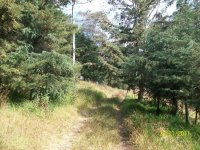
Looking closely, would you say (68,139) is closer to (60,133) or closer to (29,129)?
(60,133)

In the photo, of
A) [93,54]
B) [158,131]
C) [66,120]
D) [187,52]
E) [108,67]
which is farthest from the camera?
[93,54]

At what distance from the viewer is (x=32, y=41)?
16.2m

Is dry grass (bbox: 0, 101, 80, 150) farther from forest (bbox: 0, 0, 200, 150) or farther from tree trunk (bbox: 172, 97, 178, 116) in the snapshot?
tree trunk (bbox: 172, 97, 178, 116)

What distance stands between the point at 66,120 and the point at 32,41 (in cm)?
427

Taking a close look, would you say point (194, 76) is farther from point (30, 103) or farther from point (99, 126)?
point (30, 103)

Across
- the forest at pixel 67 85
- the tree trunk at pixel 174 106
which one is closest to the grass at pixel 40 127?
the forest at pixel 67 85

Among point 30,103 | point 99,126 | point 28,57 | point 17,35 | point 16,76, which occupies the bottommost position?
point 99,126

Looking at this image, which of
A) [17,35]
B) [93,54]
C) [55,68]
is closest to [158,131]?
[55,68]

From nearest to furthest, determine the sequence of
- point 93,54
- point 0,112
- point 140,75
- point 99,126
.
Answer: point 0,112 < point 99,126 < point 140,75 < point 93,54

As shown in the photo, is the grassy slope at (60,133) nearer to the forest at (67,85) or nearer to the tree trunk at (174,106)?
the forest at (67,85)

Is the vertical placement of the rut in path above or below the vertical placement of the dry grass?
below

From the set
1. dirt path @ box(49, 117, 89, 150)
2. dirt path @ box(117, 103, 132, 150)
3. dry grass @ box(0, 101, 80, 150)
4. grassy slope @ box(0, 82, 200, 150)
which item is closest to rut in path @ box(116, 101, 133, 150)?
dirt path @ box(117, 103, 132, 150)

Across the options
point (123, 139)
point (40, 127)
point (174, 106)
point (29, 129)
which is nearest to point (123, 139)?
point (123, 139)

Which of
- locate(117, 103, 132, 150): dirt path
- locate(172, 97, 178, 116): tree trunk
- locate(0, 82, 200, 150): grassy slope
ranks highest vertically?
locate(172, 97, 178, 116): tree trunk
